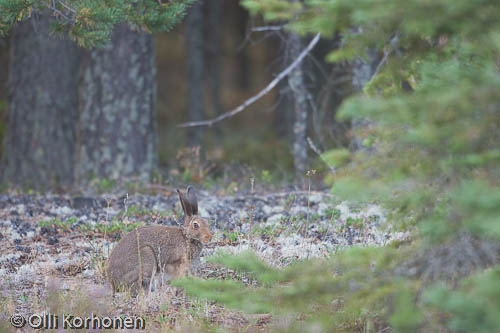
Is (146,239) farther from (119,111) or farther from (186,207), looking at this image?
(119,111)

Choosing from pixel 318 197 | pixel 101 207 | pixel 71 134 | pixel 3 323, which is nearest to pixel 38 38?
pixel 71 134

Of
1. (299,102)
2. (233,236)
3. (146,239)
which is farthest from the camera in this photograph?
(299,102)

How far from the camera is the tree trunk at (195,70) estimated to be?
2044cm

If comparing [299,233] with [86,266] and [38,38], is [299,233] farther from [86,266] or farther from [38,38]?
[38,38]

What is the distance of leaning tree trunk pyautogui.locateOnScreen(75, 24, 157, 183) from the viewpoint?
1309 cm

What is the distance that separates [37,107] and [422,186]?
1225 centimetres

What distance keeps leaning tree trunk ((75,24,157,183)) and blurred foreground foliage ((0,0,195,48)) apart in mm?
5938

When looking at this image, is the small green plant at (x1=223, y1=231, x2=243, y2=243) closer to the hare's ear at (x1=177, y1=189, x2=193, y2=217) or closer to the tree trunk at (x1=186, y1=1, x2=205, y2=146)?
the hare's ear at (x1=177, y1=189, x2=193, y2=217)

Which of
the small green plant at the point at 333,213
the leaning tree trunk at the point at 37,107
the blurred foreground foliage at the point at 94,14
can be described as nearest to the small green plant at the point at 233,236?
the small green plant at the point at 333,213

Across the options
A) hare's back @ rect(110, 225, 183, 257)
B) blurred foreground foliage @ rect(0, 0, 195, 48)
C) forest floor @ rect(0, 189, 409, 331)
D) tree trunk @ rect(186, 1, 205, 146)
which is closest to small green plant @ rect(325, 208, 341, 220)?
forest floor @ rect(0, 189, 409, 331)

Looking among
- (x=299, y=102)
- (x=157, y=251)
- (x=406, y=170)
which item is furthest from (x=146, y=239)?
(x=299, y=102)

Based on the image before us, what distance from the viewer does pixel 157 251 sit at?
6.54 meters

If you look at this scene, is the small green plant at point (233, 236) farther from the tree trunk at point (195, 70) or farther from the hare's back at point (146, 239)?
the tree trunk at point (195, 70)

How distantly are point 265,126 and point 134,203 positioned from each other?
2383 centimetres
